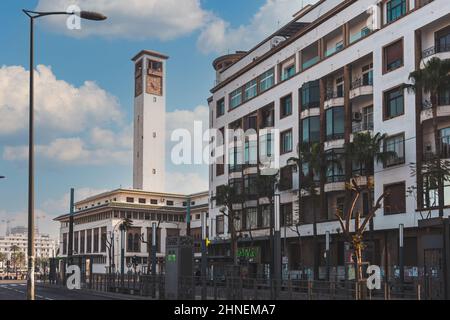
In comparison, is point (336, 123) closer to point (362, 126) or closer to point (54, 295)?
point (362, 126)

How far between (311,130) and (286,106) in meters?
6.80

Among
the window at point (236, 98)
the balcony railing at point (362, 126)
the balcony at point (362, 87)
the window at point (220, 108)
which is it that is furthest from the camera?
the window at point (220, 108)

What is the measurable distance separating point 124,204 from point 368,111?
78375 millimetres

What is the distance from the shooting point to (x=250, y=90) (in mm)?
77312

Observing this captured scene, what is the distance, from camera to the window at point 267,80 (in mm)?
71844

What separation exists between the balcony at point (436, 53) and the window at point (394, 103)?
10.2 feet

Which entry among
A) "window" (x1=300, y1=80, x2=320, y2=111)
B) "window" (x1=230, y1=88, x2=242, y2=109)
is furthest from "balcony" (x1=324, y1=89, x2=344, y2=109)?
"window" (x1=230, y1=88, x2=242, y2=109)

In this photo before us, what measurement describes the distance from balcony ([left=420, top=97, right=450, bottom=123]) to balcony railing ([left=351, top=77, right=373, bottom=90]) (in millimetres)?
7723

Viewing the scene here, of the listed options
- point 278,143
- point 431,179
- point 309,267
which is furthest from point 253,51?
point 431,179

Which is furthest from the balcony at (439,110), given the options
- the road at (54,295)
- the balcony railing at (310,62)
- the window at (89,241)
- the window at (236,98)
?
the window at (89,241)

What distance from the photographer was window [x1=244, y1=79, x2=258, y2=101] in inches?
2992

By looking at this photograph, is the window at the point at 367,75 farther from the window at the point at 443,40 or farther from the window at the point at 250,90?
the window at the point at 250,90

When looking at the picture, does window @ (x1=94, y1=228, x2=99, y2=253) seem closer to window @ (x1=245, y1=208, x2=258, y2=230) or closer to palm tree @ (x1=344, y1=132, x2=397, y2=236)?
window @ (x1=245, y1=208, x2=258, y2=230)

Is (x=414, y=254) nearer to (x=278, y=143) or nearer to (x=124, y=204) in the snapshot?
Answer: (x=278, y=143)
